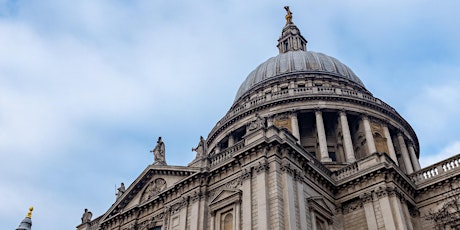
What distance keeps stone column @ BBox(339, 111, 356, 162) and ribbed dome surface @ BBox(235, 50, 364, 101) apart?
9.16m

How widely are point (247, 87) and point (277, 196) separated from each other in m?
29.8

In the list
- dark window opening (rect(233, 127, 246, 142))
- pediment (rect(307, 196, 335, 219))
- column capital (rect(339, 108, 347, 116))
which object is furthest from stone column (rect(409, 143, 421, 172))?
pediment (rect(307, 196, 335, 219))

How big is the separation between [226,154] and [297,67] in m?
24.5

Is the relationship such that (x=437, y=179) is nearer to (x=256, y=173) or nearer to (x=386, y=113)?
(x=256, y=173)

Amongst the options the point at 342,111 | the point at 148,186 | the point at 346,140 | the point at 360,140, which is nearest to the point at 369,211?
the point at 346,140

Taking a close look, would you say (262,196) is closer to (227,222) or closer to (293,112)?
(227,222)

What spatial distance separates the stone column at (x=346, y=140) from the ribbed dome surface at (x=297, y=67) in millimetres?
9162

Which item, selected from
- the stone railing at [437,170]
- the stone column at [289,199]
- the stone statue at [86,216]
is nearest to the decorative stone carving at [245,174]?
the stone column at [289,199]

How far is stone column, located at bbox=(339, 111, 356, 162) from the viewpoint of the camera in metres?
36.7

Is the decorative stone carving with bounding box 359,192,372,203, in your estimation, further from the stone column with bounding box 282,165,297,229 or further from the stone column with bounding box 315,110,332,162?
the stone column with bounding box 315,110,332,162

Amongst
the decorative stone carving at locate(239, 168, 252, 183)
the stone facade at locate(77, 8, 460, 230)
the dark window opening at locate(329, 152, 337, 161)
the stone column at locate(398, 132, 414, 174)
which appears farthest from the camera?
the stone column at locate(398, 132, 414, 174)

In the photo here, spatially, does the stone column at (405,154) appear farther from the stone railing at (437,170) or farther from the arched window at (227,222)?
the arched window at (227,222)

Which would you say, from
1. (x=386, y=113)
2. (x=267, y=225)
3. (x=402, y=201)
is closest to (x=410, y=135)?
(x=386, y=113)

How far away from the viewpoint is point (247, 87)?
168ft
